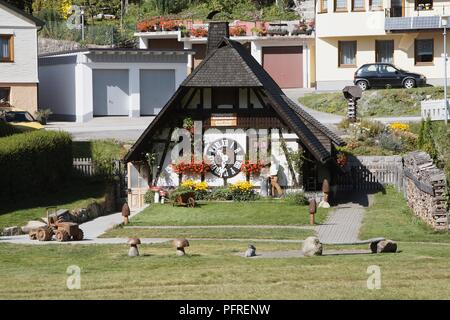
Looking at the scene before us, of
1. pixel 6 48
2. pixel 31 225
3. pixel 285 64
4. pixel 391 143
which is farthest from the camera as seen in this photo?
pixel 285 64

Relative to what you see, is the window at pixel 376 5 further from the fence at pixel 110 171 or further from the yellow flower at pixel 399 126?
the fence at pixel 110 171

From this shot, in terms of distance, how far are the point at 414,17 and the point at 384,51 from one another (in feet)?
9.86

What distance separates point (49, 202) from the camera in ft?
140

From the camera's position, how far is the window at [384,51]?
69750 mm

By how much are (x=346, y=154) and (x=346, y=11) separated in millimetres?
23653

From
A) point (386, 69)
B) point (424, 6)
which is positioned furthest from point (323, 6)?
point (386, 69)

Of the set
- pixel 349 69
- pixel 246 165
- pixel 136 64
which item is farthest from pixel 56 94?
pixel 246 165

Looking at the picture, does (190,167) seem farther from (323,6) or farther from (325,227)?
(323,6)

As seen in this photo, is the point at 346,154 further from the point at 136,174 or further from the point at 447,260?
the point at 447,260

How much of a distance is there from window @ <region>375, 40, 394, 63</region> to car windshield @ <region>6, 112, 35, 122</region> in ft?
68.7

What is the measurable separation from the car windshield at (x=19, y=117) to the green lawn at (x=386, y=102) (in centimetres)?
1369

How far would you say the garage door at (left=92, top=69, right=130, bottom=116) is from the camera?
6469 cm

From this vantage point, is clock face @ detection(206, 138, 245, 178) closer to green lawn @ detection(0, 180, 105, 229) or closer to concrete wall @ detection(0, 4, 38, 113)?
green lawn @ detection(0, 180, 105, 229)

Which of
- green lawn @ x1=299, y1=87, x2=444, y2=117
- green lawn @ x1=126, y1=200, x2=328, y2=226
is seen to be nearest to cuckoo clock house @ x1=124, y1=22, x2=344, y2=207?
green lawn @ x1=126, y1=200, x2=328, y2=226
